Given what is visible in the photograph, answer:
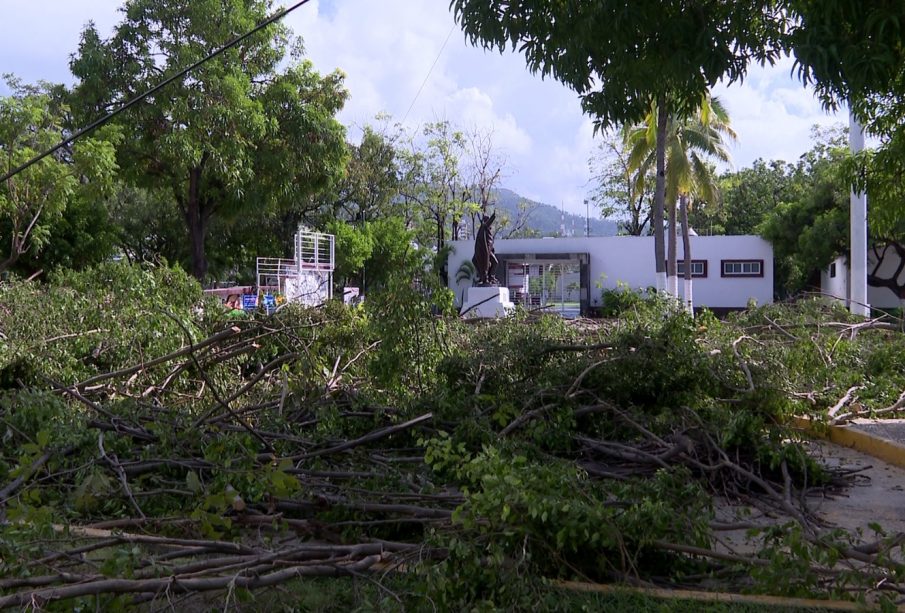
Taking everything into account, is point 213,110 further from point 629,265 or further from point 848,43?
point 848,43

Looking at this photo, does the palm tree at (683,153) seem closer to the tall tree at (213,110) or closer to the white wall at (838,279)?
the white wall at (838,279)

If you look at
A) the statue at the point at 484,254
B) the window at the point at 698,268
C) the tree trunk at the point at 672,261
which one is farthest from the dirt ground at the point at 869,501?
the window at the point at 698,268

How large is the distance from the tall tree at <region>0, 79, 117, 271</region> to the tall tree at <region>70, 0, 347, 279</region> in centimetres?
244

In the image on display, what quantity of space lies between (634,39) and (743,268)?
3041 centimetres

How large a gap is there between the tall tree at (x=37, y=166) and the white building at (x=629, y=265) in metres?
16.1

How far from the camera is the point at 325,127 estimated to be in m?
27.3

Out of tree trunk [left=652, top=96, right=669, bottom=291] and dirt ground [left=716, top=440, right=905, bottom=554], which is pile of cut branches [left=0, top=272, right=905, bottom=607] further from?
tree trunk [left=652, top=96, right=669, bottom=291]

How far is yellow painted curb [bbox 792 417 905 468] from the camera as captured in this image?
20.4 ft

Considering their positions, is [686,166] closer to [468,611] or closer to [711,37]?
[711,37]

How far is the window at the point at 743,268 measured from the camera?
109 ft

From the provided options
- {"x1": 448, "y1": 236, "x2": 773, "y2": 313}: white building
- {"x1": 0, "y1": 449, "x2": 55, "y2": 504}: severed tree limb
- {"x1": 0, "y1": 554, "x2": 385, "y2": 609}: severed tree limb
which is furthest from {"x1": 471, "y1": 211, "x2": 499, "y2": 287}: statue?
{"x1": 0, "y1": 554, "x2": 385, "y2": 609}: severed tree limb

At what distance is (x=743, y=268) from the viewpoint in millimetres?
33500

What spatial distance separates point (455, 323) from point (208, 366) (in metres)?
2.33

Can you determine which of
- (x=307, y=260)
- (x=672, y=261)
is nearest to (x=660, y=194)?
(x=672, y=261)
